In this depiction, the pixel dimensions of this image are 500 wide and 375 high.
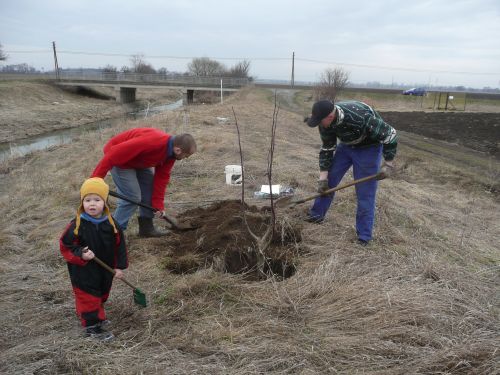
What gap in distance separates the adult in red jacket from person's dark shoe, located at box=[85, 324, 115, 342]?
1.32 m

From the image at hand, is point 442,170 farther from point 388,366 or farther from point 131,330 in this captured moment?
point 131,330

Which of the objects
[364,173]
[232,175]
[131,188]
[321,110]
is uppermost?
[321,110]

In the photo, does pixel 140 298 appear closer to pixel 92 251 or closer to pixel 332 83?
pixel 92 251

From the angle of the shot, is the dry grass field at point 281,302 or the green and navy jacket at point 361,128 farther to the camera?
the green and navy jacket at point 361,128

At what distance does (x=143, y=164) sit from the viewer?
150 inches

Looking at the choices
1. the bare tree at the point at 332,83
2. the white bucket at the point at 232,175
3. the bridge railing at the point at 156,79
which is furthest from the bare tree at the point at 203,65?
the white bucket at the point at 232,175

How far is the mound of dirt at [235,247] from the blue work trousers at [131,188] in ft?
1.64

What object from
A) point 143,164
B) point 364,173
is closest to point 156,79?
point 143,164

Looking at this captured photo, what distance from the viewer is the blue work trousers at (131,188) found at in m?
3.76

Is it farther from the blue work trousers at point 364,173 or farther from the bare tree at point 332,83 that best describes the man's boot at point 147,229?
the bare tree at point 332,83

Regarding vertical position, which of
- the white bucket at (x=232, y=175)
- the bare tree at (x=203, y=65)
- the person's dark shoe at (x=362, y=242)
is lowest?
the person's dark shoe at (x=362, y=242)

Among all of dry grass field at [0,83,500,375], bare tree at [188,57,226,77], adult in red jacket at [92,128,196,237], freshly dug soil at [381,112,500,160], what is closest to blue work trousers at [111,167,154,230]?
adult in red jacket at [92,128,196,237]

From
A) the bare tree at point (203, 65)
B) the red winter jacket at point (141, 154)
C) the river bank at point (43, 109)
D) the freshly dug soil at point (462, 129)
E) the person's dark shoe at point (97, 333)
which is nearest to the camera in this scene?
the person's dark shoe at point (97, 333)

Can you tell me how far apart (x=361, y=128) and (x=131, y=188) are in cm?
234
